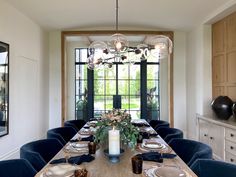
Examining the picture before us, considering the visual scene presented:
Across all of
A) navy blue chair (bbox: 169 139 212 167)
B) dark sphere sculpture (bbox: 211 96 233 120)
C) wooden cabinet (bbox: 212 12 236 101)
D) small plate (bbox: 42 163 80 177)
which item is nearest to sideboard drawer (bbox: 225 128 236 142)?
dark sphere sculpture (bbox: 211 96 233 120)

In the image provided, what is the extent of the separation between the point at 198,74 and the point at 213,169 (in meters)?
4.02

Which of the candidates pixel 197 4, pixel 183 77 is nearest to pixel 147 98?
pixel 183 77

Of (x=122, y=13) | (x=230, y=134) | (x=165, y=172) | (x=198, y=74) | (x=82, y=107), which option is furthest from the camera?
(x=82, y=107)

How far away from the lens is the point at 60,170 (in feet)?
5.92

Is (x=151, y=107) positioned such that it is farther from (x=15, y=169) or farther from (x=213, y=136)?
(x=15, y=169)

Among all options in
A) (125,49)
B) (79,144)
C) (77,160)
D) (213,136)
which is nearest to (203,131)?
(213,136)

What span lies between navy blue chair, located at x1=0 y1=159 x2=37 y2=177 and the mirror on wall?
2198mm

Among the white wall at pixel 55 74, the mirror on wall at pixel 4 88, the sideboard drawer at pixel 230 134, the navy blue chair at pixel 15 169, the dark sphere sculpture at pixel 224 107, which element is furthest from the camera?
the white wall at pixel 55 74

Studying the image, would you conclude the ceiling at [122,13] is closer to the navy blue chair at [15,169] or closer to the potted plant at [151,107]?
the potted plant at [151,107]

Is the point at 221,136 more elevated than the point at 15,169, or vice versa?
the point at 15,169

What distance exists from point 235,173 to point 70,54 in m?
7.30

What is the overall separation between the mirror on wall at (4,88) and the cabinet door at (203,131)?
3.49 meters

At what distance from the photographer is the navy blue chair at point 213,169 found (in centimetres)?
171

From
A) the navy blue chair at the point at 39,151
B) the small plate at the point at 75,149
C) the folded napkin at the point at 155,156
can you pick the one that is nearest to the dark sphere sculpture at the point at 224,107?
the folded napkin at the point at 155,156
